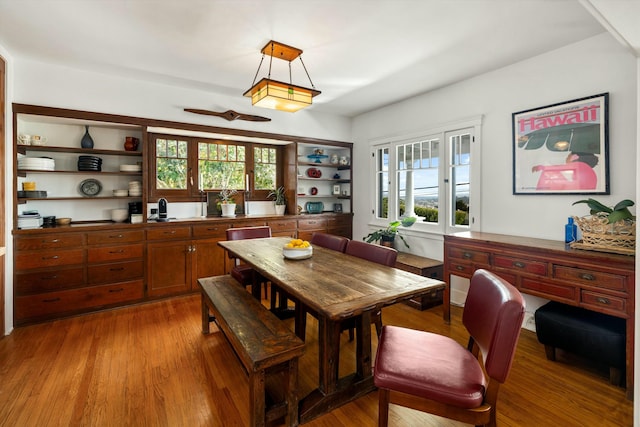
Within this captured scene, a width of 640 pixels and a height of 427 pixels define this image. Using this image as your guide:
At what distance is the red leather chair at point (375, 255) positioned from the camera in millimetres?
2377

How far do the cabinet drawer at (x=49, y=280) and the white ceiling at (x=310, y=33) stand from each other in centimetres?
220

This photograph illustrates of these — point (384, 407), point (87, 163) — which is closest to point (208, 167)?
point (87, 163)

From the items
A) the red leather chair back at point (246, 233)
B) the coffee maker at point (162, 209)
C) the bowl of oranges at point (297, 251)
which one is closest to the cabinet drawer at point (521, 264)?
the bowl of oranges at point (297, 251)

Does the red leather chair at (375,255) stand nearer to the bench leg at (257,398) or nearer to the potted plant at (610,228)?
the bench leg at (257,398)

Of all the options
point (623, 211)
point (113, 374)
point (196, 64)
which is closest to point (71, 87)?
point (196, 64)

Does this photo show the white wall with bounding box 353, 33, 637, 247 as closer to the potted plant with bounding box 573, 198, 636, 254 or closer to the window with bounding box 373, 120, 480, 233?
the window with bounding box 373, 120, 480, 233

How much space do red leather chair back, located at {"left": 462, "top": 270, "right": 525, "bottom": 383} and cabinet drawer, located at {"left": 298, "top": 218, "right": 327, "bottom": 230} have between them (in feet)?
11.2

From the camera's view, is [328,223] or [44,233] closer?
[44,233]

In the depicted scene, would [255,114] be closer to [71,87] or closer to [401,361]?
[71,87]

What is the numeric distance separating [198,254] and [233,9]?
2.84m

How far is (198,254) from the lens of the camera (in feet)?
13.1

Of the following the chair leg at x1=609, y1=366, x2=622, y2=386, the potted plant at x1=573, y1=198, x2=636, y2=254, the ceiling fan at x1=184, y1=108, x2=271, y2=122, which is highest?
the ceiling fan at x1=184, y1=108, x2=271, y2=122

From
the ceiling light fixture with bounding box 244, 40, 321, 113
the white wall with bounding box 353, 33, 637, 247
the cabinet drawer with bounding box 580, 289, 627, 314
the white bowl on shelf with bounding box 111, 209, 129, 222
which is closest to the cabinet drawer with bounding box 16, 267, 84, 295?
the white bowl on shelf with bounding box 111, 209, 129, 222

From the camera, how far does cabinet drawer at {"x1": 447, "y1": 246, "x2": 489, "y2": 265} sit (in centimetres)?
283
